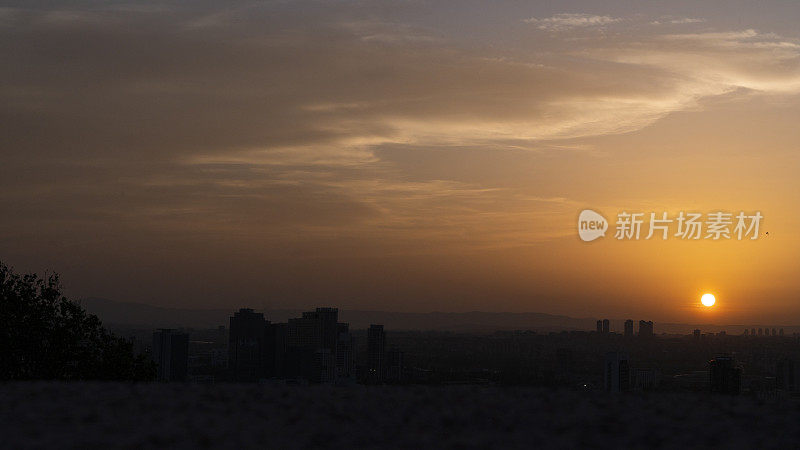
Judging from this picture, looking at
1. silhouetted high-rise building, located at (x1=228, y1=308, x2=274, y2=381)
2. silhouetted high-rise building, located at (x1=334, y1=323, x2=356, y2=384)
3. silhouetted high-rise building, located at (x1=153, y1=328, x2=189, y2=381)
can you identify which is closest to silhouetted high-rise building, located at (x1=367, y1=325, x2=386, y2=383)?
silhouetted high-rise building, located at (x1=334, y1=323, x2=356, y2=384)

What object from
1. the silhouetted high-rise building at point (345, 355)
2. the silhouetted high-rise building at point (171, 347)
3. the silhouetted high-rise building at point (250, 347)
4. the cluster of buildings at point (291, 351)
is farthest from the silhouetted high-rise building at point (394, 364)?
the silhouetted high-rise building at point (171, 347)

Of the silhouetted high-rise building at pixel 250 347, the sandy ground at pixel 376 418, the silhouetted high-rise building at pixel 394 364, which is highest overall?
the sandy ground at pixel 376 418

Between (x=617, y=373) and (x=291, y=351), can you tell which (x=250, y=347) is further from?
(x=617, y=373)

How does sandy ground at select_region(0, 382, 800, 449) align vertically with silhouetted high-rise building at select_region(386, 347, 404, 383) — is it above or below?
above

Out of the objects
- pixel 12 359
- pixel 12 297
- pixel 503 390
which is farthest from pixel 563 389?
pixel 12 297

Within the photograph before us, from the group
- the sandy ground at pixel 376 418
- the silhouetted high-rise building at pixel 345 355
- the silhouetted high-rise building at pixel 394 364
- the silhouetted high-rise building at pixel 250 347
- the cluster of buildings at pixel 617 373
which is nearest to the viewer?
the sandy ground at pixel 376 418

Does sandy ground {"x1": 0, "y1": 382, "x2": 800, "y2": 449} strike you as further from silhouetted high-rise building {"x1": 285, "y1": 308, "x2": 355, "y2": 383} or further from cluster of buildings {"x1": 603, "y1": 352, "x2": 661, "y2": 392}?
silhouetted high-rise building {"x1": 285, "y1": 308, "x2": 355, "y2": 383}

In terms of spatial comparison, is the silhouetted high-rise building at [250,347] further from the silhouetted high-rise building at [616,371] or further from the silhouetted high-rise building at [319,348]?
the silhouetted high-rise building at [616,371]
